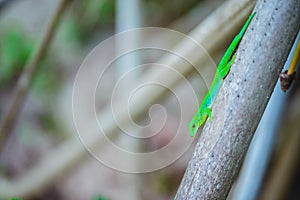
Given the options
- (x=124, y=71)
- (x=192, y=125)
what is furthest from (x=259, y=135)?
(x=124, y=71)

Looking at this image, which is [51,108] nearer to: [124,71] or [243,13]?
[124,71]

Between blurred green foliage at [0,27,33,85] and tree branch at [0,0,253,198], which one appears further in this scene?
blurred green foliage at [0,27,33,85]

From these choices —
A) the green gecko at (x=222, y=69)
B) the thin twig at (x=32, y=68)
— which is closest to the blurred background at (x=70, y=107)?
the thin twig at (x=32, y=68)

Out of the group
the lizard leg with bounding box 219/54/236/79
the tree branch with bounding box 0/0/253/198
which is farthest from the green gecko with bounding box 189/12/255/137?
the tree branch with bounding box 0/0/253/198

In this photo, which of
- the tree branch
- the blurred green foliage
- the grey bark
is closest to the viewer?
the grey bark

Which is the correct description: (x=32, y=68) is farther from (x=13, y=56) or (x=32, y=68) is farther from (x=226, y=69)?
(x=13, y=56)

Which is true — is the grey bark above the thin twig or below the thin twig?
above

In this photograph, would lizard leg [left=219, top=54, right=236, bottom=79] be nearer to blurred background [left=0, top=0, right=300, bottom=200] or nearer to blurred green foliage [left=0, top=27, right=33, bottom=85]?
blurred background [left=0, top=0, right=300, bottom=200]
